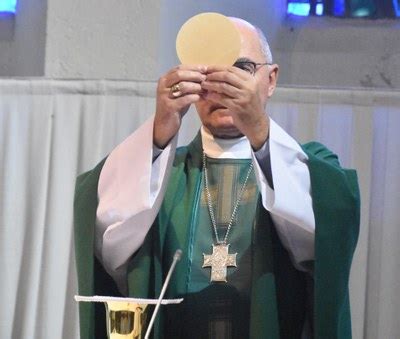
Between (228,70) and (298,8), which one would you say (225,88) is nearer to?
(228,70)

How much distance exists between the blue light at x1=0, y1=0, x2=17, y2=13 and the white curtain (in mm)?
640

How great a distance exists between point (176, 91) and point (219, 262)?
17.9 inches

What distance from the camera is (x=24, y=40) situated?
430cm

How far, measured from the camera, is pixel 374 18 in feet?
13.8

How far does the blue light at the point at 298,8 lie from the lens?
4.30m

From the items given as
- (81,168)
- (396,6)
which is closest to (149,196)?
(81,168)

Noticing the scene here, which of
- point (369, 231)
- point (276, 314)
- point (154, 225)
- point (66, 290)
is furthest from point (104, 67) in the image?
point (276, 314)

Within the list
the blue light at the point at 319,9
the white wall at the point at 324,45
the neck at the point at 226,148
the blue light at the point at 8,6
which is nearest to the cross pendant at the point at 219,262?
the neck at the point at 226,148

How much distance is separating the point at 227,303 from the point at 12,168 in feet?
5.67

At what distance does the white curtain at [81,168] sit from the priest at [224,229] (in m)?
1.22

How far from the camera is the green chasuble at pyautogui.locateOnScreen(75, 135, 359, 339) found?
2203mm

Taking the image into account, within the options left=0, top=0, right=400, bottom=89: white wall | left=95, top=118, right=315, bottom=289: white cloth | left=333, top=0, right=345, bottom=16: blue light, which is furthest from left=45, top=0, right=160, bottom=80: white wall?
left=95, top=118, right=315, bottom=289: white cloth

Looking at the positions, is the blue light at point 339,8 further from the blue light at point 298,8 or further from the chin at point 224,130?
the chin at point 224,130

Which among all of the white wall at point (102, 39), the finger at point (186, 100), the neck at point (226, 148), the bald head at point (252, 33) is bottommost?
the neck at point (226, 148)
